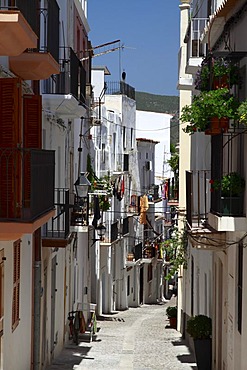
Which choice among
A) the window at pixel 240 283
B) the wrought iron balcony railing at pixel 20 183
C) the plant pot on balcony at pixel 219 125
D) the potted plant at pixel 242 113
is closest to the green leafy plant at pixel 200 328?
the window at pixel 240 283

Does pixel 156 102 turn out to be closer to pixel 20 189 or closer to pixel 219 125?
pixel 219 125

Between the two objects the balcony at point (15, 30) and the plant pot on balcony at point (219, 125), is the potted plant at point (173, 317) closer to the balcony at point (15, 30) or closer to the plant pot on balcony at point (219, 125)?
the plant pot on balcony at point (219, 125)

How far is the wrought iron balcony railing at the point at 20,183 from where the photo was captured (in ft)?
38.8

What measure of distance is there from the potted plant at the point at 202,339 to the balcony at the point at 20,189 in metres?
7.89

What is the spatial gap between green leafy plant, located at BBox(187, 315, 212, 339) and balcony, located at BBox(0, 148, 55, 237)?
798 cm

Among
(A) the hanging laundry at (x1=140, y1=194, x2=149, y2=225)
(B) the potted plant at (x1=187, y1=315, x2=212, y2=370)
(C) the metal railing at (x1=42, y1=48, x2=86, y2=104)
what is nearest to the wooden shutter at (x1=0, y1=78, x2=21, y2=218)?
(C) the metal railing at (x1=42, y1=48, x2=86, y2=104)

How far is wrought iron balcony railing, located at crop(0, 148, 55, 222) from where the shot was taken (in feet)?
A: 38.8

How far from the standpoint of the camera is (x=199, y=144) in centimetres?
2467

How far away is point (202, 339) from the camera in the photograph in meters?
19.9

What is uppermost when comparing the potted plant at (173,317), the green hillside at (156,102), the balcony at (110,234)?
the green hillside at (156,102)

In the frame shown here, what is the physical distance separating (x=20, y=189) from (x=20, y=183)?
9 cm

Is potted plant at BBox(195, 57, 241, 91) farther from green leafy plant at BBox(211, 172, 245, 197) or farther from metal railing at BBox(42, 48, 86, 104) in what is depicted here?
metal railing at BBox(42, 48, 86, 104)

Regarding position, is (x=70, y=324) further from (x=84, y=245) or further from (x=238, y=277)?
(x=238, y=277)

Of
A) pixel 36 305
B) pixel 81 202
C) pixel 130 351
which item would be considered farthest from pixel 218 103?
pixel 81 202
